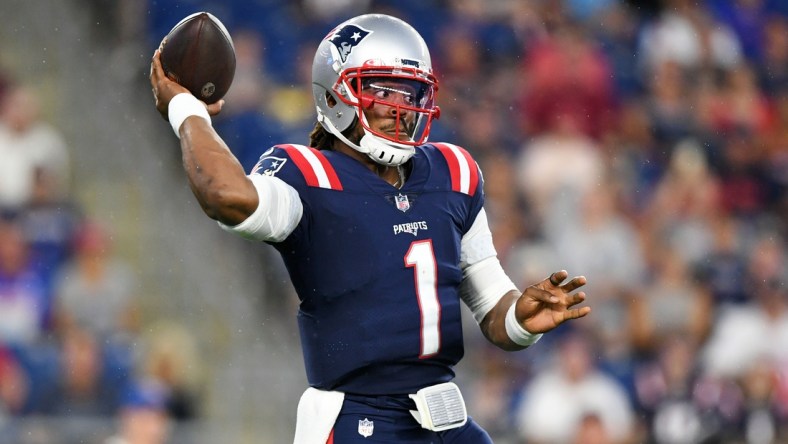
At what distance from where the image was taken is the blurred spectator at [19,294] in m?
7.17

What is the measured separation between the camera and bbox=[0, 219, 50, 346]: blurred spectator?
7168 millimetres

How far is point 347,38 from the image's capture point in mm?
3641

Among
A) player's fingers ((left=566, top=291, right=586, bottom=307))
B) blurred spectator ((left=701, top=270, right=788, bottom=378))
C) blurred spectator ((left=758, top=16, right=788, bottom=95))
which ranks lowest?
blurred spectator ((left=701, top=270, right=788, bottom=378))

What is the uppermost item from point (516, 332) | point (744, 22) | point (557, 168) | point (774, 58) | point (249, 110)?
point (744, 22)

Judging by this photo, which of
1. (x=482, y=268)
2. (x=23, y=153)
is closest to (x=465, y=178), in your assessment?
(x=482, y=268)

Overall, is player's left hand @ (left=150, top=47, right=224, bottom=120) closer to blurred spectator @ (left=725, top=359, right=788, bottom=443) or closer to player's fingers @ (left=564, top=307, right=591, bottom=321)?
player's fingers @ (left=564, top=307, right=591, bottom=321)

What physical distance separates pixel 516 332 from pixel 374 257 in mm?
502

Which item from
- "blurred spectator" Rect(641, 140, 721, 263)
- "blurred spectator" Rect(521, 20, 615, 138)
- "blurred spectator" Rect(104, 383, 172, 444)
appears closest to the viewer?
"blurred spectator" Rect(104, 383, 172, 444)

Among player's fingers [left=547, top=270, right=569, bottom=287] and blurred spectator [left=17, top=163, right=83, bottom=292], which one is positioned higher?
blurred spectator [left=17, top=163, right=83, bottom=292]

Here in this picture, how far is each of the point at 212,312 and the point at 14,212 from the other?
1.35 meters

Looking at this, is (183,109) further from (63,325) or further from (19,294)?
(19,294)

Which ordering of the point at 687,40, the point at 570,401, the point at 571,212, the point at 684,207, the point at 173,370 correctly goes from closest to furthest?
the point at 173,370 → the point at 570,401 → the point at 571,212 → the point at 684,207 → the point at 687,40

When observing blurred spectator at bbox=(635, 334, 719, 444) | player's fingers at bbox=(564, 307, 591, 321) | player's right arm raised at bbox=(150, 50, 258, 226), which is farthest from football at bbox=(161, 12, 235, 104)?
blurred spectator at bbox=(635, 334, 719, 444)

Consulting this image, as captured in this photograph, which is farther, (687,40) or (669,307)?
(687,40)
